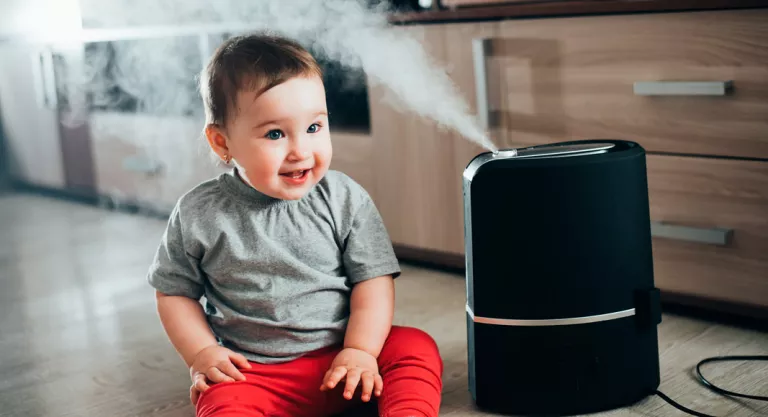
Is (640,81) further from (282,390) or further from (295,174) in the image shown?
(282,390)

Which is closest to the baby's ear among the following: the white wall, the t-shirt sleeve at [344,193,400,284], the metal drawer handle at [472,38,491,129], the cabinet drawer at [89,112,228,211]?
the t-shirt sleeve at [344,193,400,284]

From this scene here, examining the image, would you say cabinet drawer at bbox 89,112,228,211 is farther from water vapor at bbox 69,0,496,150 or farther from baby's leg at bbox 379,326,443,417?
baby's leg at bbox 379,326,443,417

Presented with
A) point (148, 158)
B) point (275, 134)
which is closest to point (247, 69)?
point (275, 134)

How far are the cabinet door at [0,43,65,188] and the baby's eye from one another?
1.90 meters

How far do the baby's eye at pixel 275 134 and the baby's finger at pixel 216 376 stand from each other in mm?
279

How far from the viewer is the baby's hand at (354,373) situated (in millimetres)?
1034

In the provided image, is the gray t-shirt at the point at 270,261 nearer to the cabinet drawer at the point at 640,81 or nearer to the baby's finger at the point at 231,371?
the baby's finger at the point at 231,371

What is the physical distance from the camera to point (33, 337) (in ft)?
5.15

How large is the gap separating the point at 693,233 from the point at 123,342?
92 centimetres

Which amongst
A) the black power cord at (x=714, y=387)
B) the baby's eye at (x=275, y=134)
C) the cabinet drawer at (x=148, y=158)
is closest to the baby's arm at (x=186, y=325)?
the baby's eye at (x=275, y=134)

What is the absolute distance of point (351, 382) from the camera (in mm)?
1035

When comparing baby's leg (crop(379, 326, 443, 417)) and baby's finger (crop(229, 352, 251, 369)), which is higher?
baby's finger (crop(229, 352, 251, 369))

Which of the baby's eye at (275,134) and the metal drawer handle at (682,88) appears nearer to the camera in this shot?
the baby's eye at (275,134)

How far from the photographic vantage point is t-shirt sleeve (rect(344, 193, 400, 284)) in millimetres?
1149
